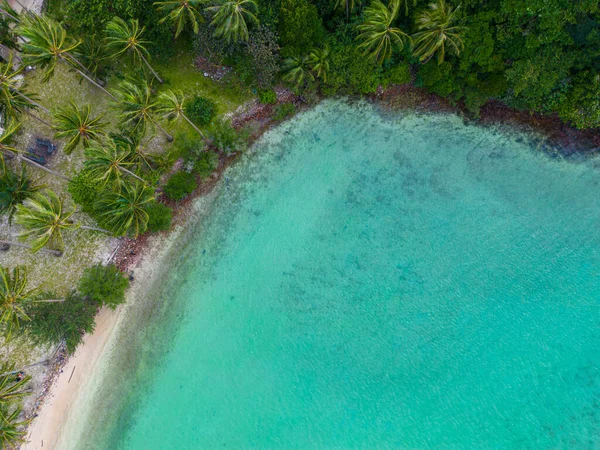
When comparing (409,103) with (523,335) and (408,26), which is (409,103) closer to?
(408,26)

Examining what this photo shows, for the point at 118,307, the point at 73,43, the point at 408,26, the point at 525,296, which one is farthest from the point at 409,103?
the point at 118,307

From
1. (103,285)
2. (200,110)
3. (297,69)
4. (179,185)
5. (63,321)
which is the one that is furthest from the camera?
(200,110)

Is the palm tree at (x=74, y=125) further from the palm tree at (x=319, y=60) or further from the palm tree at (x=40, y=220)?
the palm tree at (x=319, y=60)

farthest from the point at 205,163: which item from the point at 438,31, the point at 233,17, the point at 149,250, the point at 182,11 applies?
the point at 438,31

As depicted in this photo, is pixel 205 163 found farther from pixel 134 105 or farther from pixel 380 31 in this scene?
pixel 380 31

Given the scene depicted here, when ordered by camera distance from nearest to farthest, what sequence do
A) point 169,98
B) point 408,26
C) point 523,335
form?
point 169,98
point 408,26
point 523,335

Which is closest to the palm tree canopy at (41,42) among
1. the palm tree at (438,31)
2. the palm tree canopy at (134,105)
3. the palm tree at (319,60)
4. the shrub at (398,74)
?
the palm tree canopy at (134,105)
